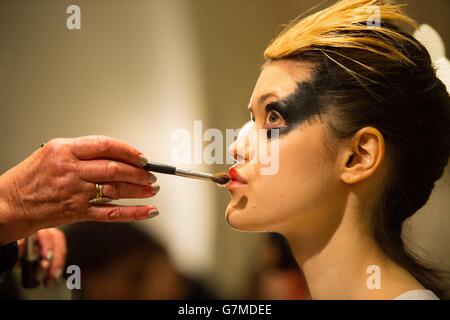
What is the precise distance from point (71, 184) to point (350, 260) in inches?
23.3

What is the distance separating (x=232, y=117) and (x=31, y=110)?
53 centimetres

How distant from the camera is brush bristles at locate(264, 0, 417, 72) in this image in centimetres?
98

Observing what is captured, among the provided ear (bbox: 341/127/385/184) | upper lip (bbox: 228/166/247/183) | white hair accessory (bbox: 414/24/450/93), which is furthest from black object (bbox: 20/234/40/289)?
white hair accessory (bbox: 414/24/450/93)

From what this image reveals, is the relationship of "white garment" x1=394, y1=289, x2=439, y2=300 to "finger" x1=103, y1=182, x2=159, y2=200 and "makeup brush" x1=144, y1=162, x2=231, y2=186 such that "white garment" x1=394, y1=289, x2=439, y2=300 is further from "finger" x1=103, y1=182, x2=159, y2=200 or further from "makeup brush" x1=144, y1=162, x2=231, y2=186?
"finger" x1=103, y1=182, x2=159, y2=200

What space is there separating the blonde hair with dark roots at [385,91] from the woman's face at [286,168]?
4 cm

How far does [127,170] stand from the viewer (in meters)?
0.95

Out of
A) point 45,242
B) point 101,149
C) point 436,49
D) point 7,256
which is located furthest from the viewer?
point 45,242

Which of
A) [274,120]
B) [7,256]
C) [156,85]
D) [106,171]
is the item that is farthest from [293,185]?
[7,256]

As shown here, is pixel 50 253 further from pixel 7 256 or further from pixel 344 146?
pixel 344 146

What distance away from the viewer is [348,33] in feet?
3.26

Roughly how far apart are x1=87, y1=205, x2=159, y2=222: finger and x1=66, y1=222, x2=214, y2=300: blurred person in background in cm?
29

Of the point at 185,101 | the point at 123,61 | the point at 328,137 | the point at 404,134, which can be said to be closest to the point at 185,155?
the point at 185,101

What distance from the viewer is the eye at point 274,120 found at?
0.97 m

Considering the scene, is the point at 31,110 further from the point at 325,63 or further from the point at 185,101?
the point at 325,63
